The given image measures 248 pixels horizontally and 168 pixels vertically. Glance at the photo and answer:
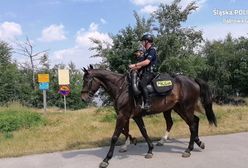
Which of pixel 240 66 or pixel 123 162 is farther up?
pixel 240 66

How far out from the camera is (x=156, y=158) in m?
7.12

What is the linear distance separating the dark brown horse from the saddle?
6.0 inches

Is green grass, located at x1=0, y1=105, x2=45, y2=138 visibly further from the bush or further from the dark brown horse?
the dark brown horse

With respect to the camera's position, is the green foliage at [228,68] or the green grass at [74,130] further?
the green foliage at [228,68]

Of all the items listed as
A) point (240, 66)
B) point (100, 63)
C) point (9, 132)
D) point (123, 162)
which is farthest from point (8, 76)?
point (123, 162)

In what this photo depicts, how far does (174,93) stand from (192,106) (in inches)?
22.5

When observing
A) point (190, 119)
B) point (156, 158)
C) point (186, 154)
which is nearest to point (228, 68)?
point (190, 119)

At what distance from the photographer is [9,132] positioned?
11000mm

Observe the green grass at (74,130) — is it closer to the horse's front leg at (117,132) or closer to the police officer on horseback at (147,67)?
the horse's front leg at (117,132)

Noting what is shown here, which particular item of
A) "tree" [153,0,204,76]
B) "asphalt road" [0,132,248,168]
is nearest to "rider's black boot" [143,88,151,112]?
"asphalt road" [0,132,248,168]

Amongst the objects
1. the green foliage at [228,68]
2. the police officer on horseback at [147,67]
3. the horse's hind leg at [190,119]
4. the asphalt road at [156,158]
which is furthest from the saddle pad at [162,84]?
the green foliage at [228,68]

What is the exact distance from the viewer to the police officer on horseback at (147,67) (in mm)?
7223

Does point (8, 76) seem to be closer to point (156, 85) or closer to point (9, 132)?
point (9, 132)

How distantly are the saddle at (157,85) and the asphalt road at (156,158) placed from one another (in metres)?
1.36
